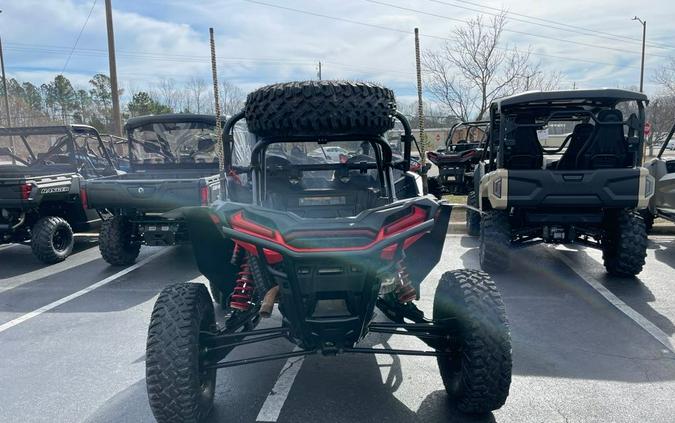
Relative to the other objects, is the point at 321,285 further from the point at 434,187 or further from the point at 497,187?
the point at 434,187

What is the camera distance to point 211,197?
689 cm

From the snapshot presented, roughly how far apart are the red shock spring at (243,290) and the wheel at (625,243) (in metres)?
4.72

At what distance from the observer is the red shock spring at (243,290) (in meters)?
3.39

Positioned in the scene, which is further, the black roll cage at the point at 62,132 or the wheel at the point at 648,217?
the black roll cage at the point at 62,132

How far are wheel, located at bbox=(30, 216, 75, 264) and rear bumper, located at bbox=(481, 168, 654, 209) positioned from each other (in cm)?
629

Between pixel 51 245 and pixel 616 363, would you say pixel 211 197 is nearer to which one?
pixel 51 245

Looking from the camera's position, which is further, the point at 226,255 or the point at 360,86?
the point at 226,255

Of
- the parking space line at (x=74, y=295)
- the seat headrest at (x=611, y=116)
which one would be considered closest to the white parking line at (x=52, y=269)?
the parking space line at (x=74, y=295)

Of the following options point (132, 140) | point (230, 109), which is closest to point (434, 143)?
point (230, 109)

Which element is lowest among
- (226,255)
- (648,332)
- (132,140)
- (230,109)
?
(648,332)

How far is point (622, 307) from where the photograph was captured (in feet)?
17.2

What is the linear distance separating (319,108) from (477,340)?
5.41ft

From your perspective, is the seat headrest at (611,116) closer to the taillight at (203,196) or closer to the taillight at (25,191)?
the taillight at (203,196)

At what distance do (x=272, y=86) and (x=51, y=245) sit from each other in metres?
5.89
